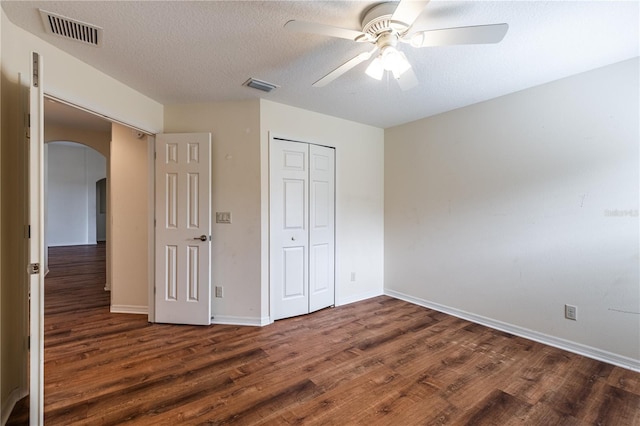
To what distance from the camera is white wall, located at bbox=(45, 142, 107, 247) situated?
7848mm

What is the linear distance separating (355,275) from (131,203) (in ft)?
9.75

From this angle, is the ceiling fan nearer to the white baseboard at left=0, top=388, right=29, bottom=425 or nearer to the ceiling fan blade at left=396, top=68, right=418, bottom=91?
the ceiling fan blade at left=396, top=68, right=418, bottom=91

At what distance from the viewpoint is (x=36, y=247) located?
150 centimetres

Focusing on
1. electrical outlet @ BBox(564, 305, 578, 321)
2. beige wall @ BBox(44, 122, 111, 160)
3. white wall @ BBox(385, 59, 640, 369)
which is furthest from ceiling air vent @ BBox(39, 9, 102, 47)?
electrical outlet @ BBox(564, 305, 578, 321)

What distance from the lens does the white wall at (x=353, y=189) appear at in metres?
3.27

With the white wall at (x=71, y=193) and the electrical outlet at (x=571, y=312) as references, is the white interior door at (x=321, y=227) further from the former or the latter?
the white wall at (x=71, y=193)

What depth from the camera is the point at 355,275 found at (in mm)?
3775

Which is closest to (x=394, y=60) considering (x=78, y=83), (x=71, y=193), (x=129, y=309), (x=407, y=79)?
(x=407, y=79)

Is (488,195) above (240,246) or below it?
above

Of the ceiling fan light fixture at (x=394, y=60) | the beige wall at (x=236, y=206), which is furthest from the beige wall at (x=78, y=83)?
the ceiling fan light fixture at (x=394, y=60)

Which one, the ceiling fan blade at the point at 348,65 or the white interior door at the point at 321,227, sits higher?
the ceiling fan blade at the point at 348,65

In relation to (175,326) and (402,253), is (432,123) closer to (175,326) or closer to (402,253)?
(402,253)

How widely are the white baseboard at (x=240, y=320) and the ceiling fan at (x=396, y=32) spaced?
8.35 feet

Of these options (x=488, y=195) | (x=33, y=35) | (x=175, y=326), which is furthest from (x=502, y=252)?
(x=33, y=35)
